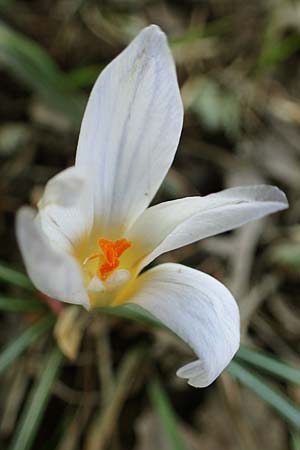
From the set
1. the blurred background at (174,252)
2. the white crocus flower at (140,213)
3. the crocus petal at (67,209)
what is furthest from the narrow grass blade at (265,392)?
the crocus petal at (67,209)

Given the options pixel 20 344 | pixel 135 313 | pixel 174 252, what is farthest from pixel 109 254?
pixel 174 252

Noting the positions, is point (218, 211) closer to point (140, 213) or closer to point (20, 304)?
point (140, 213)

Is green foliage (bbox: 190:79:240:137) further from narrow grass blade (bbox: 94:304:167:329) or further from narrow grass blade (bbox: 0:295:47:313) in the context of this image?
narrow grass blade (bbox: 94:304:167:329)

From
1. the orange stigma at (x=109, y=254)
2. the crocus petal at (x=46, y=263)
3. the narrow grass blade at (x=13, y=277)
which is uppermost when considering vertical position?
the crocus petal at (x=46, y=263)

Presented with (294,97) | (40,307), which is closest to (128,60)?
(40,307)

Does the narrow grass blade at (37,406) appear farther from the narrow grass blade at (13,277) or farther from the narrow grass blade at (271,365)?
the narrow grass blade at (271,365)
